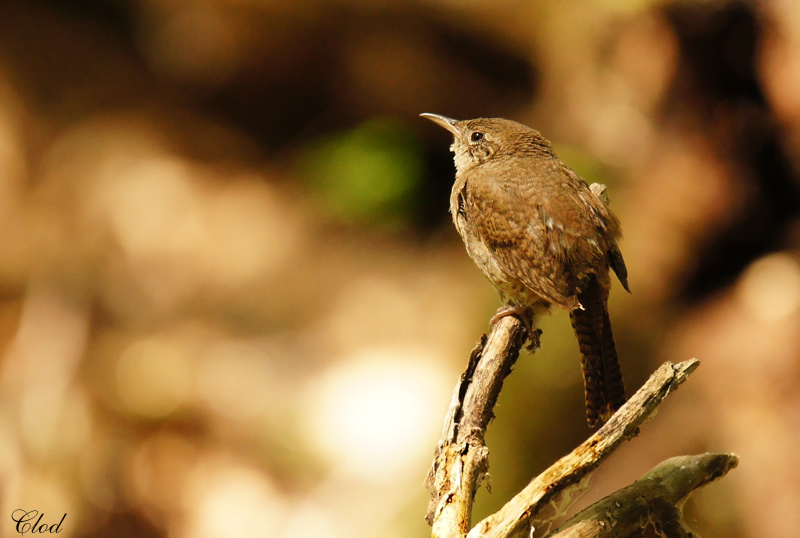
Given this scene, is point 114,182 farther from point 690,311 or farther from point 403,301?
point 690,311

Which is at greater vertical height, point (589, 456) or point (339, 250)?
point (339, 250)

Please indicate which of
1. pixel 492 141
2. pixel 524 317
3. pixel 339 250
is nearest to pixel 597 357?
pixel 524 317

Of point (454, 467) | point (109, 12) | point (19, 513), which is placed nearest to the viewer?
point (454, 467)

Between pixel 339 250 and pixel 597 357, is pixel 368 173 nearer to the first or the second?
pixel 339 250

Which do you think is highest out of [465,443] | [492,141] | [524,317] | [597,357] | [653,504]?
[492,141]

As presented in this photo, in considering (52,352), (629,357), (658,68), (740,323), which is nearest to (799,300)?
(740,323)

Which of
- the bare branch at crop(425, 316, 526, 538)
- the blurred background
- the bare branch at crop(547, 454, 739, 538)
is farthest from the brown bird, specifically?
the blurred background
